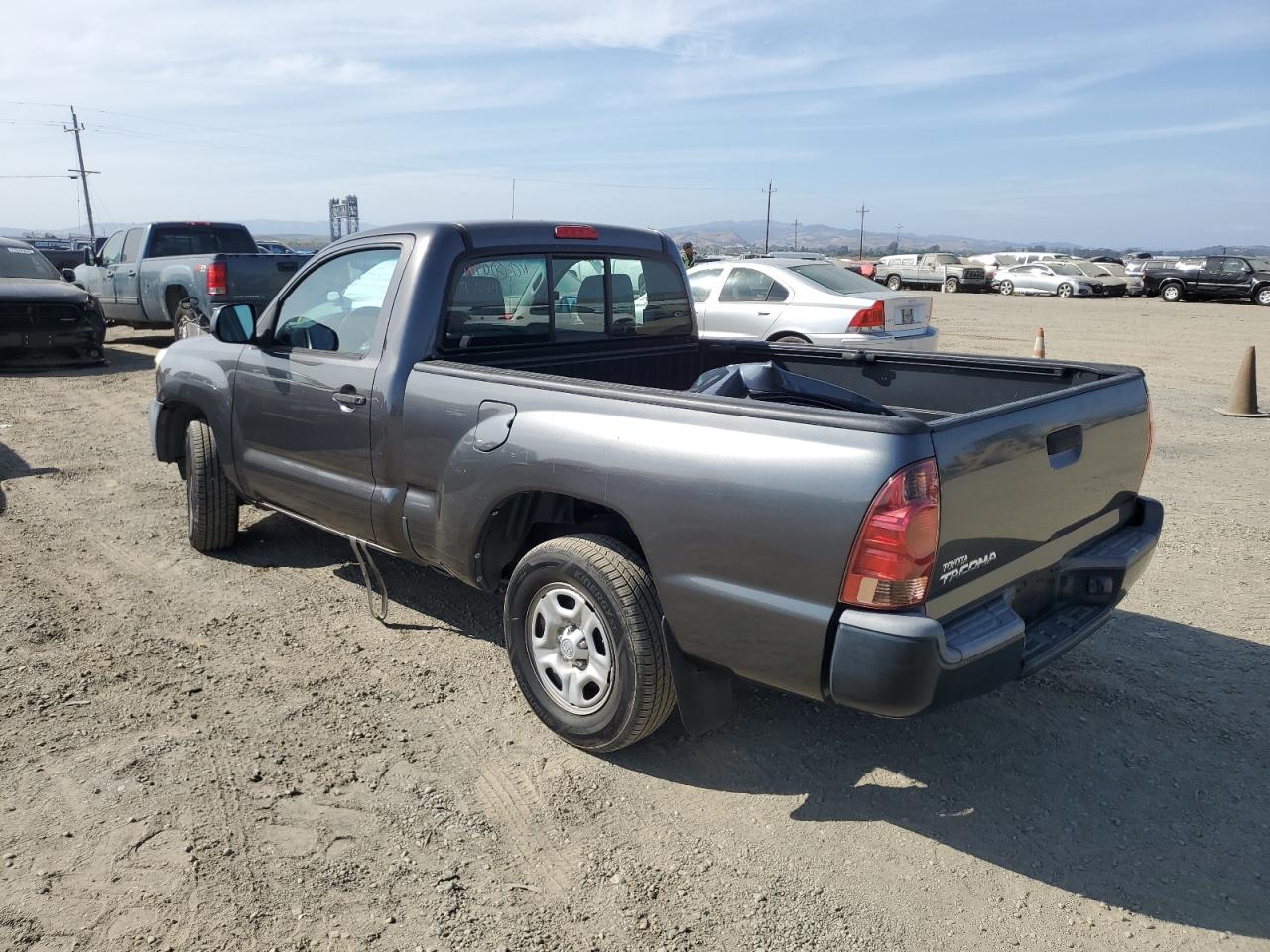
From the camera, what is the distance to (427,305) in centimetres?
417

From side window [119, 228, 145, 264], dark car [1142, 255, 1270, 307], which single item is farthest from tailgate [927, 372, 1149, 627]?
dark car [1142, 255, 1270, 307]

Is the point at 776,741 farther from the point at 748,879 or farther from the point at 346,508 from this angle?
the point at 346,508

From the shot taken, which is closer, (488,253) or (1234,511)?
(488,253)

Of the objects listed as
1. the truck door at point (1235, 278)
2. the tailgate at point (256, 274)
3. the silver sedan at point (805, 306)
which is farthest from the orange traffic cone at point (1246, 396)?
the truck door at point (1235, 278)

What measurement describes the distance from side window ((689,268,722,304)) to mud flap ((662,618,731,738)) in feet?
28.7

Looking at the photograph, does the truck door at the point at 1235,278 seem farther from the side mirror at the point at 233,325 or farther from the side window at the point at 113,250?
the side mirror at the point at 233,325

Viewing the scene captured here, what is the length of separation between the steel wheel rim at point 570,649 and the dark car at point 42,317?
11901mm

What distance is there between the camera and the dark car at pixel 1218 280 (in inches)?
1252

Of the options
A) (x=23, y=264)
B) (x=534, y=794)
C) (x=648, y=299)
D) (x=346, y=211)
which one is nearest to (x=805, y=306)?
(x=648, y=299)

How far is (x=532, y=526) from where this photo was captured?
4023 millimetres

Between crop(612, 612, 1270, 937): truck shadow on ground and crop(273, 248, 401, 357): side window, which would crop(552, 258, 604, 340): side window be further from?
crop(612, 612, 1270, 937): truck shadow on ground

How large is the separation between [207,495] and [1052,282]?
38.5m

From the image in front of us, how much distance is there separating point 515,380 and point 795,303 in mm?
7790

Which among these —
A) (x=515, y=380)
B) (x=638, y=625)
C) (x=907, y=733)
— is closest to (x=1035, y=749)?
(x=907, y=733)
